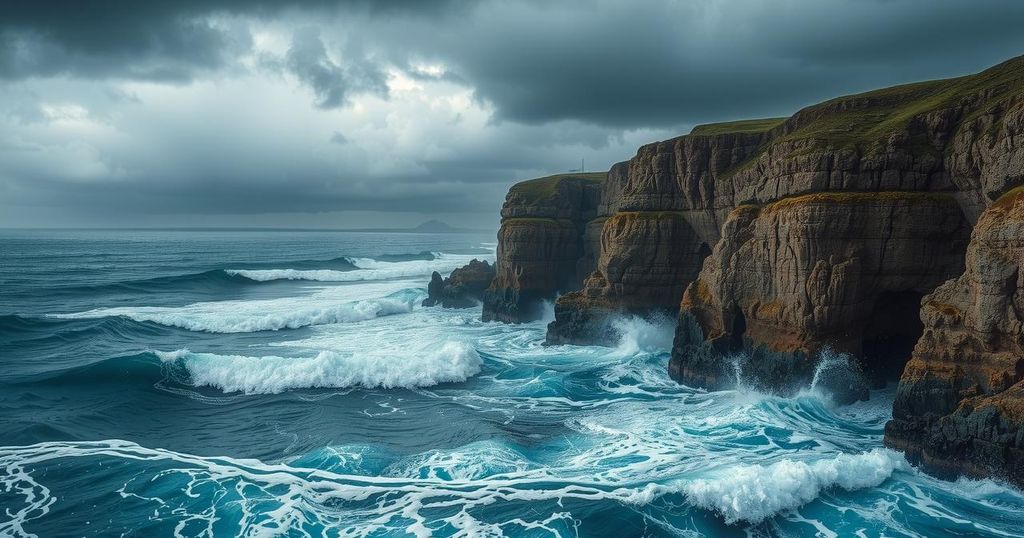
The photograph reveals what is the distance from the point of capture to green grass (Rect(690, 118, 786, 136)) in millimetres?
36156

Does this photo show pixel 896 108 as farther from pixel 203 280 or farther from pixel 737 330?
pixel 203 280

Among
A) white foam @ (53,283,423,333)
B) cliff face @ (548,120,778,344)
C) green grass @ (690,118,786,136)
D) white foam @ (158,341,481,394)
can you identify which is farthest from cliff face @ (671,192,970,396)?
white foam @ (53,283,423,333)

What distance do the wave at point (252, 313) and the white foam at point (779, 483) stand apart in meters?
38.7

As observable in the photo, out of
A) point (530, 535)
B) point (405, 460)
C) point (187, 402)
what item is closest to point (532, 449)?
point (405, 460)

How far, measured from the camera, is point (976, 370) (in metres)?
18.5

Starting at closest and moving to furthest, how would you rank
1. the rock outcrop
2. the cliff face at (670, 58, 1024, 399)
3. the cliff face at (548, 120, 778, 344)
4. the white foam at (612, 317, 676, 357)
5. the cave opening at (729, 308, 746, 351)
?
the cliff face at (670, 58, 1024, 399), the cave opening at (729, 308, 746, 351), the cliff face at (548, 120, 778, 344), the white foam at (612, 317, 676, 357), the rock outcrop

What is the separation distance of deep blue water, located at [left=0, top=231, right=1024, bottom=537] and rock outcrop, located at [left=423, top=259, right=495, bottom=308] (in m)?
15.4

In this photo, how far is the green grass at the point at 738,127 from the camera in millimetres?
36156

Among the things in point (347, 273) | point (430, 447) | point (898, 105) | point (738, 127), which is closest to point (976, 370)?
point (898, 105)

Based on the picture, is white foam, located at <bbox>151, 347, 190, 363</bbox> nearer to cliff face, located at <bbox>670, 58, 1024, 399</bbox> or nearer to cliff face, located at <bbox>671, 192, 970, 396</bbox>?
cliff face, located at <bbox>670, 58, 1024, 399</bbox>

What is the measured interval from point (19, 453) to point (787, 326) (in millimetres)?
28481

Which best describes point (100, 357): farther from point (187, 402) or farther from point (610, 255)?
point (610, 255)

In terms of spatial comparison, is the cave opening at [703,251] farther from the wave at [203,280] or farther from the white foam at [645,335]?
the wave at [203,280]

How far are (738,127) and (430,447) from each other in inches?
1093
